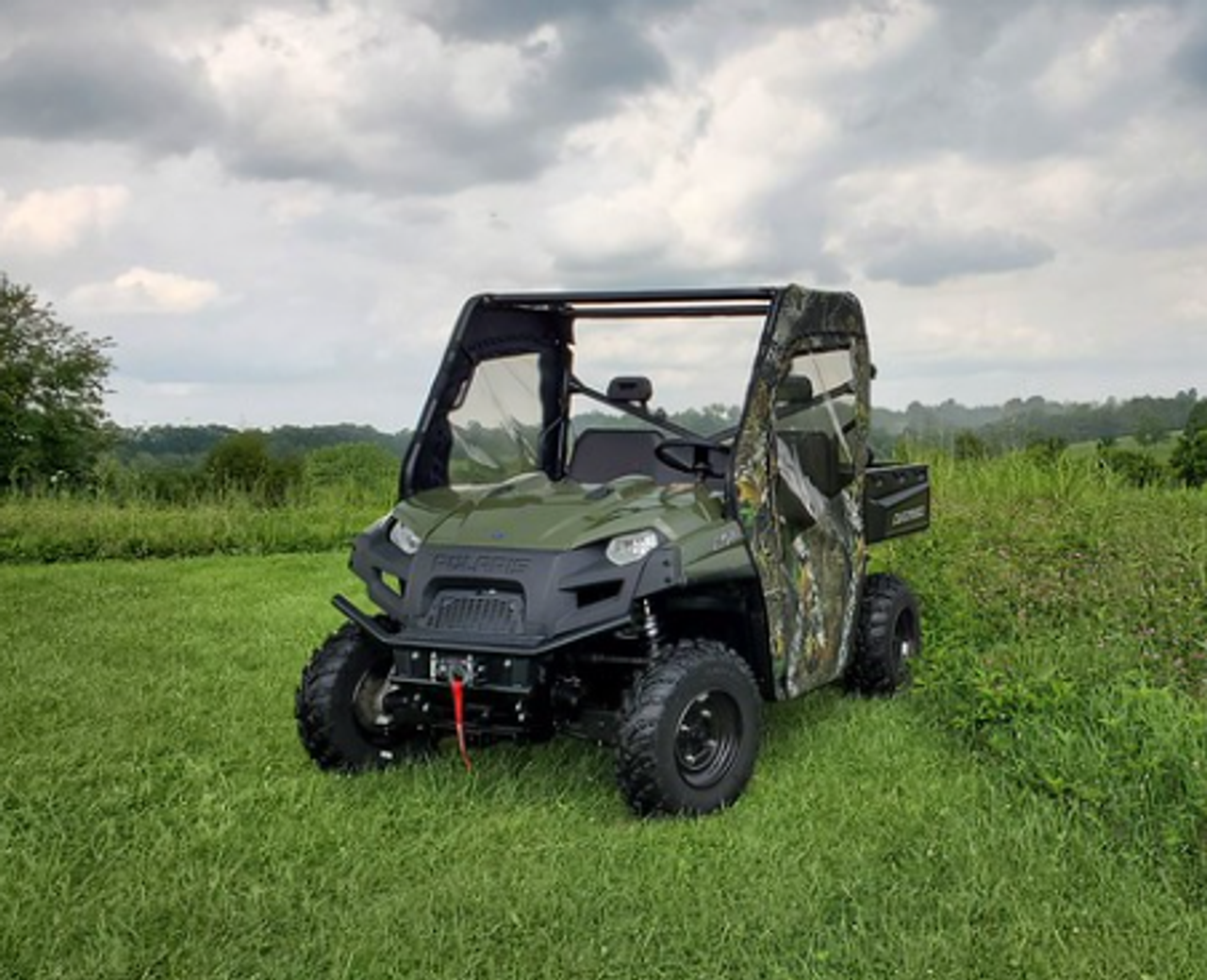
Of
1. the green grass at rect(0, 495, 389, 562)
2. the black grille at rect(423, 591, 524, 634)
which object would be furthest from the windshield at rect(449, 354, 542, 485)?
the green grass at rect(0, 495, 389, 562)

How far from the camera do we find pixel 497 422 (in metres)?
6.25

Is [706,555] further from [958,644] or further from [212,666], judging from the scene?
[212,666]

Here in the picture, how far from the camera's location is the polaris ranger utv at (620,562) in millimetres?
4848

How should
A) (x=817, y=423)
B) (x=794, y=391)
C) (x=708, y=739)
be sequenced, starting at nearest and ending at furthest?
(x=708, y=739), (x=794, y=391), (x=817, y=423)

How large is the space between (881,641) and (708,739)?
169 centimetres

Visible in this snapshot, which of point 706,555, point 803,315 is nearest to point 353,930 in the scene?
point 706,555

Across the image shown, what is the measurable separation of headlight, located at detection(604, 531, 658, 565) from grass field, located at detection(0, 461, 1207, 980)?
873 mm

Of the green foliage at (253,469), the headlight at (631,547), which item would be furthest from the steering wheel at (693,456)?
the green foliage at (253,469)

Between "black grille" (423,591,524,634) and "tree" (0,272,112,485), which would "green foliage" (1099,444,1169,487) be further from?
"tree" (0,272,112,485)

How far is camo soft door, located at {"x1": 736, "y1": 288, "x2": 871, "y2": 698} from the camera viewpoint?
5.29 metres

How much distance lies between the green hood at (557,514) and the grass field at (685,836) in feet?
2.95

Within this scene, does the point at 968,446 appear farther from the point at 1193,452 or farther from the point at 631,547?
the point at 631,547

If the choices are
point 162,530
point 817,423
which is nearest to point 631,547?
point 817,423

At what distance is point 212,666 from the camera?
24.3 ft
